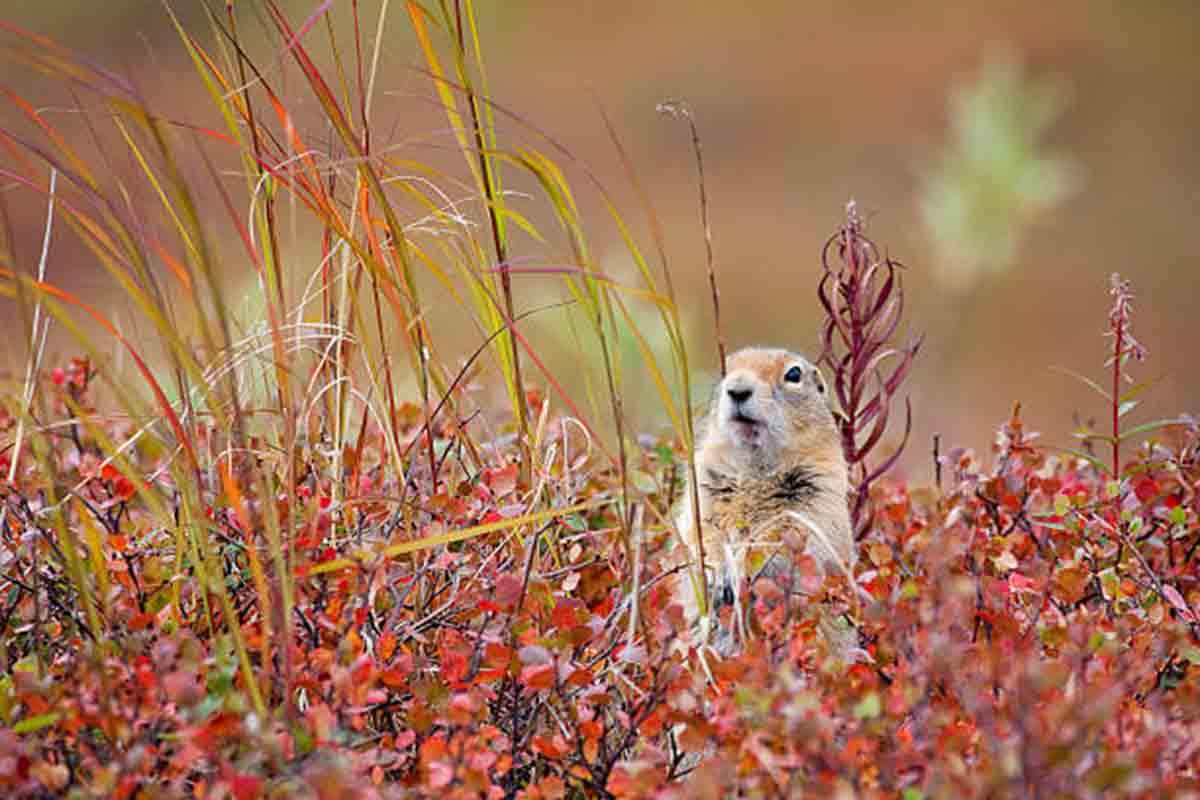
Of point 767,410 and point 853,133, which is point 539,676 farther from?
point 853,133

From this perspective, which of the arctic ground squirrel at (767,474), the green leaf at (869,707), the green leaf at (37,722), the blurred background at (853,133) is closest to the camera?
the green leaf at (869,707)

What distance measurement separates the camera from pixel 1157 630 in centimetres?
188

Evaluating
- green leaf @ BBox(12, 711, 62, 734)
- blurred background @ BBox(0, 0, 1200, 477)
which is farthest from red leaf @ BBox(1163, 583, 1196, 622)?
blurred background @ BBox(0, 0, 1200, 477)

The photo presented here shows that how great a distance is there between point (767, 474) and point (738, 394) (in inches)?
6.0

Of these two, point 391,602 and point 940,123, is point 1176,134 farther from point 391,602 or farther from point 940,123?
point 391,602

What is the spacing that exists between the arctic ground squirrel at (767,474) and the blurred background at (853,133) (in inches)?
317

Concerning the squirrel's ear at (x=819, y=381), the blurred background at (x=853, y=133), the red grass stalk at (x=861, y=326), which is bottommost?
the red grass stalk at (x=861, y=326)

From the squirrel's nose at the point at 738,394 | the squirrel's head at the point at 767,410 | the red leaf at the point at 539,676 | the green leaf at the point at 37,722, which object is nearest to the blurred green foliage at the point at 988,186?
the squirrel's head at the point at 767,410

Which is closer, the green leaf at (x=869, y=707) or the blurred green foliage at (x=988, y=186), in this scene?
the green leaf at (x=869, y=707)

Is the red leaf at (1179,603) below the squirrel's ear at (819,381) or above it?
below

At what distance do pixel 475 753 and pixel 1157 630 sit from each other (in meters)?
0.95

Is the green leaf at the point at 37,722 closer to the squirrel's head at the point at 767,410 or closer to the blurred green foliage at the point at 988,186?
the squirrel's head at the point at 767,410

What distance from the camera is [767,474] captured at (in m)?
2.58

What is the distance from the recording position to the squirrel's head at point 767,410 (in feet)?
8.46
